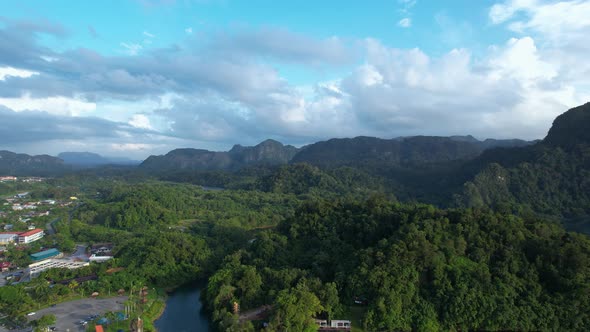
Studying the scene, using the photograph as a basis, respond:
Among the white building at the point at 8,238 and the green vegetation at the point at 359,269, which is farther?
the white building at the point at 8,238

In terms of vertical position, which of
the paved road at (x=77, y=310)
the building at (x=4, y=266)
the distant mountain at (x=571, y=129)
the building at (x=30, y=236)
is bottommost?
the paved road at (x=77, y=310)

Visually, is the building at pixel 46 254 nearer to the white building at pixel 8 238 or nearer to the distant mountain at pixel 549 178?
the white building at pixel 8 238

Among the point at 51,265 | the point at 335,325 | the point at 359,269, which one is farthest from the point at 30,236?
the point at 359,269

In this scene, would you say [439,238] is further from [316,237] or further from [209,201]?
[209,201]

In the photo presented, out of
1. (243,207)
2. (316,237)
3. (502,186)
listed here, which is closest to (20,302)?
(316,237)

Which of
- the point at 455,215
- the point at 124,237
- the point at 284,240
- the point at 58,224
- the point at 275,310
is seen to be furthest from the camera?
the point at 58,224

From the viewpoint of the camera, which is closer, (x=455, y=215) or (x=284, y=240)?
(x=455, y=215)

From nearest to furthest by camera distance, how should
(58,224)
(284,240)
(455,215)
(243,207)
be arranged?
(455,215)
(284,240)
(58,224)
(243,207)

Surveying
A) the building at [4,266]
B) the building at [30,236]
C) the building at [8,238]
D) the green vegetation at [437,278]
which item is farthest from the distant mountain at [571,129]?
the building at [8,238]
